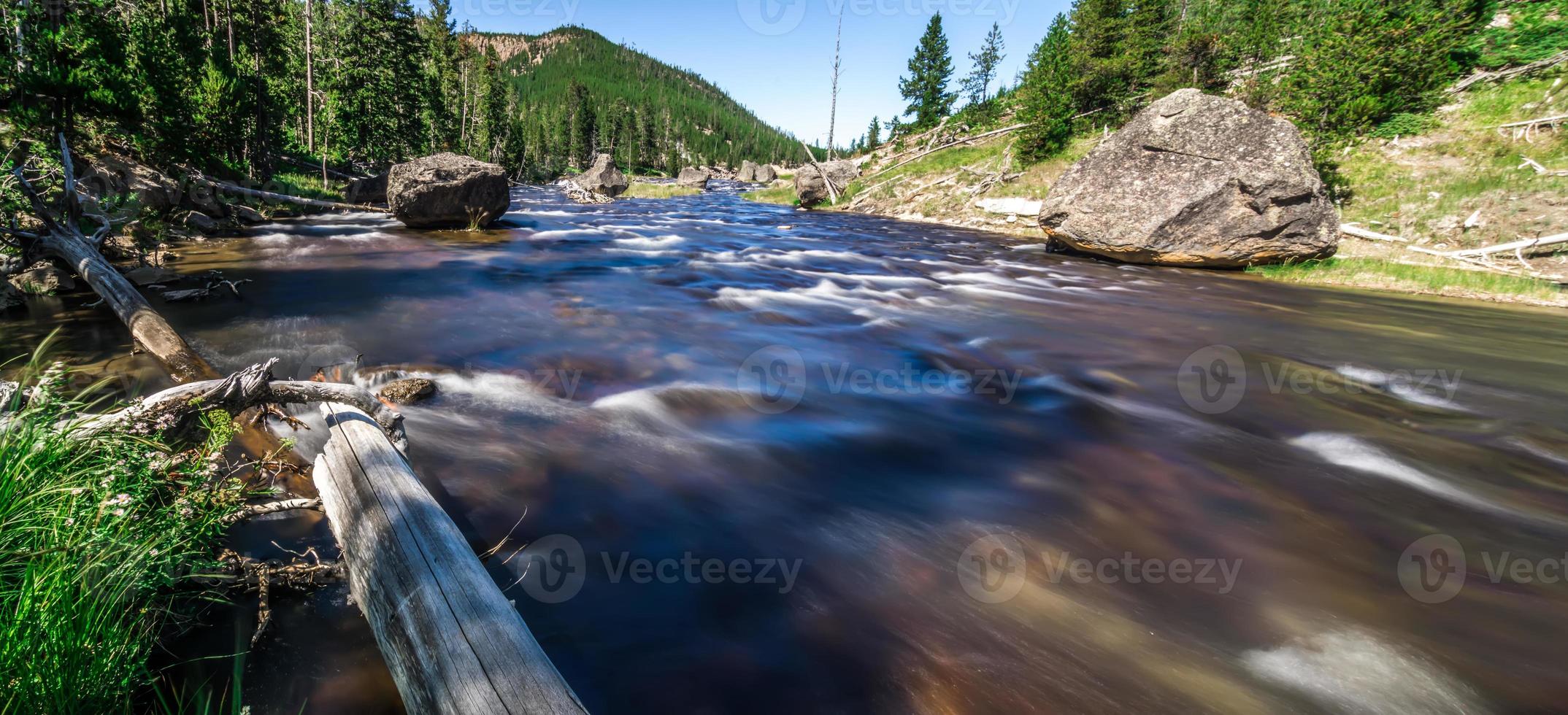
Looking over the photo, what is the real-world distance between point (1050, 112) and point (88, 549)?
2602 centimetres

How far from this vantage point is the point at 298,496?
303 centimetres

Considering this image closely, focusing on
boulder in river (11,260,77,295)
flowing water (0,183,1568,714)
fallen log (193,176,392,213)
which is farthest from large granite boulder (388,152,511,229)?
boulder in river (11,260,77,295)

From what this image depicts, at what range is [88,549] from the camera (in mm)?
1795

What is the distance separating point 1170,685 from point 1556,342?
9.80m

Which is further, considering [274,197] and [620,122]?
[620,122]

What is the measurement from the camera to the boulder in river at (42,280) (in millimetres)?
6391

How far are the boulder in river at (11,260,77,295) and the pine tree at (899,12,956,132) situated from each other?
44.9 m

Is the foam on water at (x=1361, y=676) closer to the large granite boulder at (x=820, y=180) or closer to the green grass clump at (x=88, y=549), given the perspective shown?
the green grass clump at (x=88, y=549)

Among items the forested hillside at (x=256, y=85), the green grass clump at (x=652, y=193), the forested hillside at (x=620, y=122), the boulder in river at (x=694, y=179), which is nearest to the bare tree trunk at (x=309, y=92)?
the forested hillside at (x=256, y=85)

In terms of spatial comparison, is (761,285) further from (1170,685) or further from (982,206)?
(982,206)

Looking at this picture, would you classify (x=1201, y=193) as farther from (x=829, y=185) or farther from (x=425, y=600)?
(x=829, y=185)

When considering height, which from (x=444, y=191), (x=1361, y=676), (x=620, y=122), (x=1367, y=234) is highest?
(x=620, y=122)

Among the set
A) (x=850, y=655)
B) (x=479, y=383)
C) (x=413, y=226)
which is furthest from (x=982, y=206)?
(x=850, y=655)

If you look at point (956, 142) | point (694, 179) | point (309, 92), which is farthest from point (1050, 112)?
point (694, 179)
